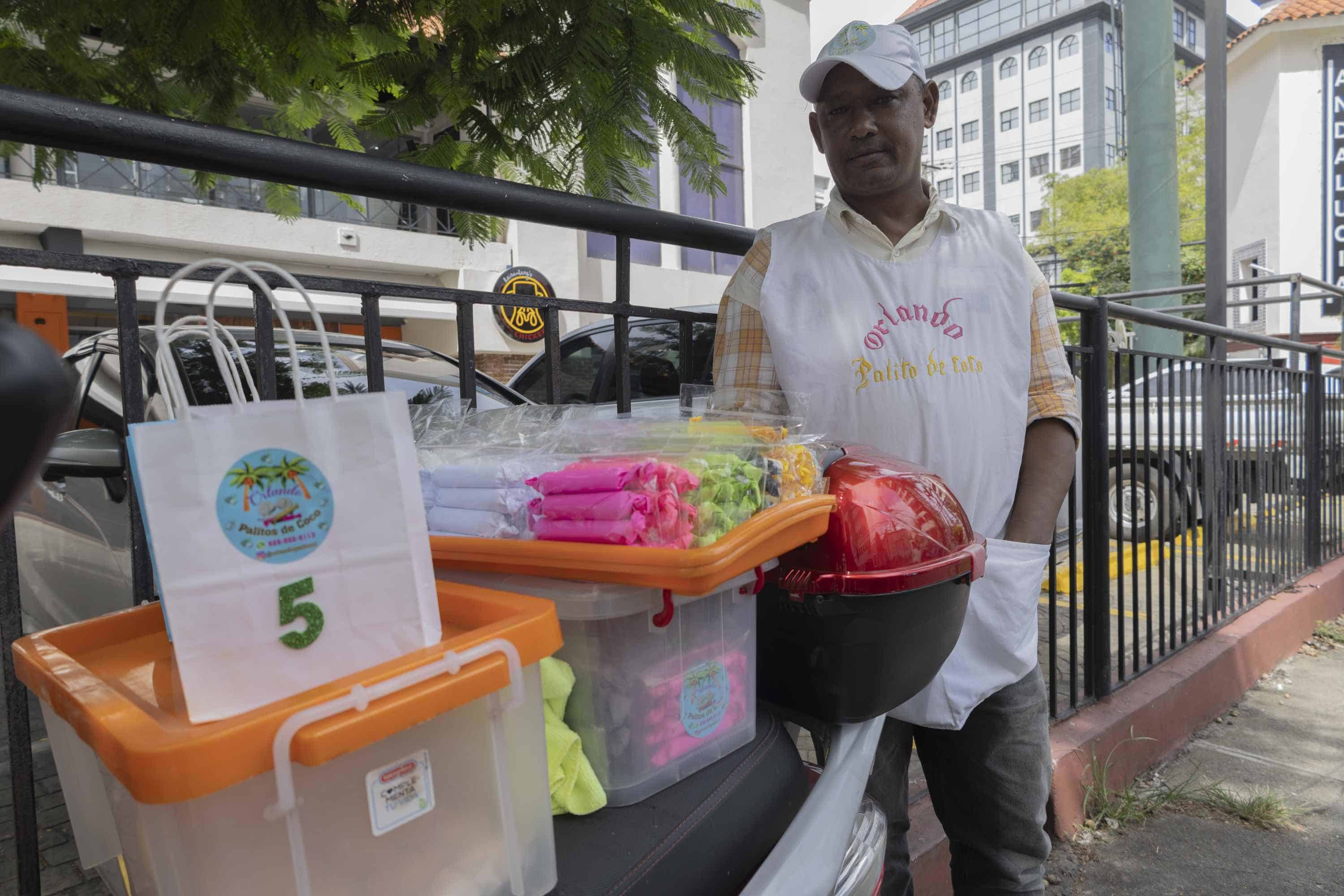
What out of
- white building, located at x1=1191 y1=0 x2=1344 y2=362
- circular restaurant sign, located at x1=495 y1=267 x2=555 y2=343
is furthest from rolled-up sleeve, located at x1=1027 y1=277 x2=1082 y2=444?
white building, located at x1=1191 y1=0 x2=1344 y2=362

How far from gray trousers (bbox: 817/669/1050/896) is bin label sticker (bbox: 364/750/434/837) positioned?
1231 mm

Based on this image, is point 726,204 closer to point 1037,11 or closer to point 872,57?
point 872,57

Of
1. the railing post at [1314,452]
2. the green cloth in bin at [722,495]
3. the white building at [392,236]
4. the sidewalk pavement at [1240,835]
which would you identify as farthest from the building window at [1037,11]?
the green cloth in bin at [722,495]

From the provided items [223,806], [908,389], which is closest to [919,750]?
[908,389]

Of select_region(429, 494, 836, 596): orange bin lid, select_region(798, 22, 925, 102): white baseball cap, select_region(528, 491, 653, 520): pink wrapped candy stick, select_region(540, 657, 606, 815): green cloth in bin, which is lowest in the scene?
select_region(540, 657, 606, 815): green cloth in bin

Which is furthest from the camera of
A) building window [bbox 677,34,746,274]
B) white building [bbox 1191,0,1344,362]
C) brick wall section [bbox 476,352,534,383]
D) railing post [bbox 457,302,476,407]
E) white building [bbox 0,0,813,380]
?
white building [bbox 1191,0,1344,362]

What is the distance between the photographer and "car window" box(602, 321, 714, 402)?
358 cm

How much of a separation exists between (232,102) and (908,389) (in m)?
2.87

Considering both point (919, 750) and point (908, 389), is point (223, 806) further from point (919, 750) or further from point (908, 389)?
point (919, 750)

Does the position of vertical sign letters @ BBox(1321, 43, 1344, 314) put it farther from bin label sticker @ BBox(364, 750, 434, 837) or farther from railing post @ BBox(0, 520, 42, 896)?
railing post @ BBox(0, 520, 42, 896)

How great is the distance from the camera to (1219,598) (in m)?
4.16

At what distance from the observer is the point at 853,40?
1.75 meters

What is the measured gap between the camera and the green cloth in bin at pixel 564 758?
3.21 ft

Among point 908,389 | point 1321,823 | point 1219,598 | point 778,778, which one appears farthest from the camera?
point 1219,598
